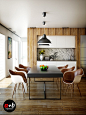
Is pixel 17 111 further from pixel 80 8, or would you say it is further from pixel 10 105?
pixel 80 8

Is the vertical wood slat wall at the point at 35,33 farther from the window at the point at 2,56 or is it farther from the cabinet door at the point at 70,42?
the window at the point at 2,56

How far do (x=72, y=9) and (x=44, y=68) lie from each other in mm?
2130

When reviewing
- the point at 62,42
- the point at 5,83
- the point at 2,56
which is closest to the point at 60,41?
the point at 62,42

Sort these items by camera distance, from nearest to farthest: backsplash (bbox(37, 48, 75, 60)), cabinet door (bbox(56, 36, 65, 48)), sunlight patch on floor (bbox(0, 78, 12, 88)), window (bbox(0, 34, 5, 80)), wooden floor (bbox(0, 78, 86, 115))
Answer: wooden floor (bbox(0, 78, 86, 115)) → sunlight patch on floor (bbox(0, 78, 12, 88)) → window (bbox(0, 34, 5, 80)) → cabinet door (bbox(56, 36, 65, 48)) → backsplash (bbox(37, 48, 75, 60))

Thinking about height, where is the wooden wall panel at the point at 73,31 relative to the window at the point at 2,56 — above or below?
above

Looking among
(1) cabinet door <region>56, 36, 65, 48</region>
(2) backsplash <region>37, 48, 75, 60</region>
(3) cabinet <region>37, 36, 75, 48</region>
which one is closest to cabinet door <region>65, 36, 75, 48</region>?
(3) cabinet <region>37, 36, 75, 48</region>

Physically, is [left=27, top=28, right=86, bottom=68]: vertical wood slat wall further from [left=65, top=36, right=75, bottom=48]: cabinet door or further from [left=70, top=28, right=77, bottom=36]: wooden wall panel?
[left=65, top=36, right=75, bottom=48]: cabinet door

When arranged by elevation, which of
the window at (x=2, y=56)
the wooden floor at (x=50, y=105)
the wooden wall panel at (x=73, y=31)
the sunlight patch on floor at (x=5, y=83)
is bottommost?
the wooden floor at (x=50, y=105)

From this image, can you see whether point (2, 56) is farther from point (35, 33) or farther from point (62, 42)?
point (62, 42)

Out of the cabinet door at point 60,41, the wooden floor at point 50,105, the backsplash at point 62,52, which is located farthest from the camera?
the backsplash at point 62,52

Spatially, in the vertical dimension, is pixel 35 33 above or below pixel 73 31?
below

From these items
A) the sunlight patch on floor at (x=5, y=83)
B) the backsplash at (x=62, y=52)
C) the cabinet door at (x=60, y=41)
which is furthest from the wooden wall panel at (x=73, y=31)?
the sunlight patch on floor at (x=5, y=83)

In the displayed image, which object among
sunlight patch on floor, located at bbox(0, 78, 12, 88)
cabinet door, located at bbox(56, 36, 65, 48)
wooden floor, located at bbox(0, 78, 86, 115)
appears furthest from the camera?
cabinet door, located at bbox(56, 36, 65, 48)

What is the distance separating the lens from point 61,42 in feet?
22.5
